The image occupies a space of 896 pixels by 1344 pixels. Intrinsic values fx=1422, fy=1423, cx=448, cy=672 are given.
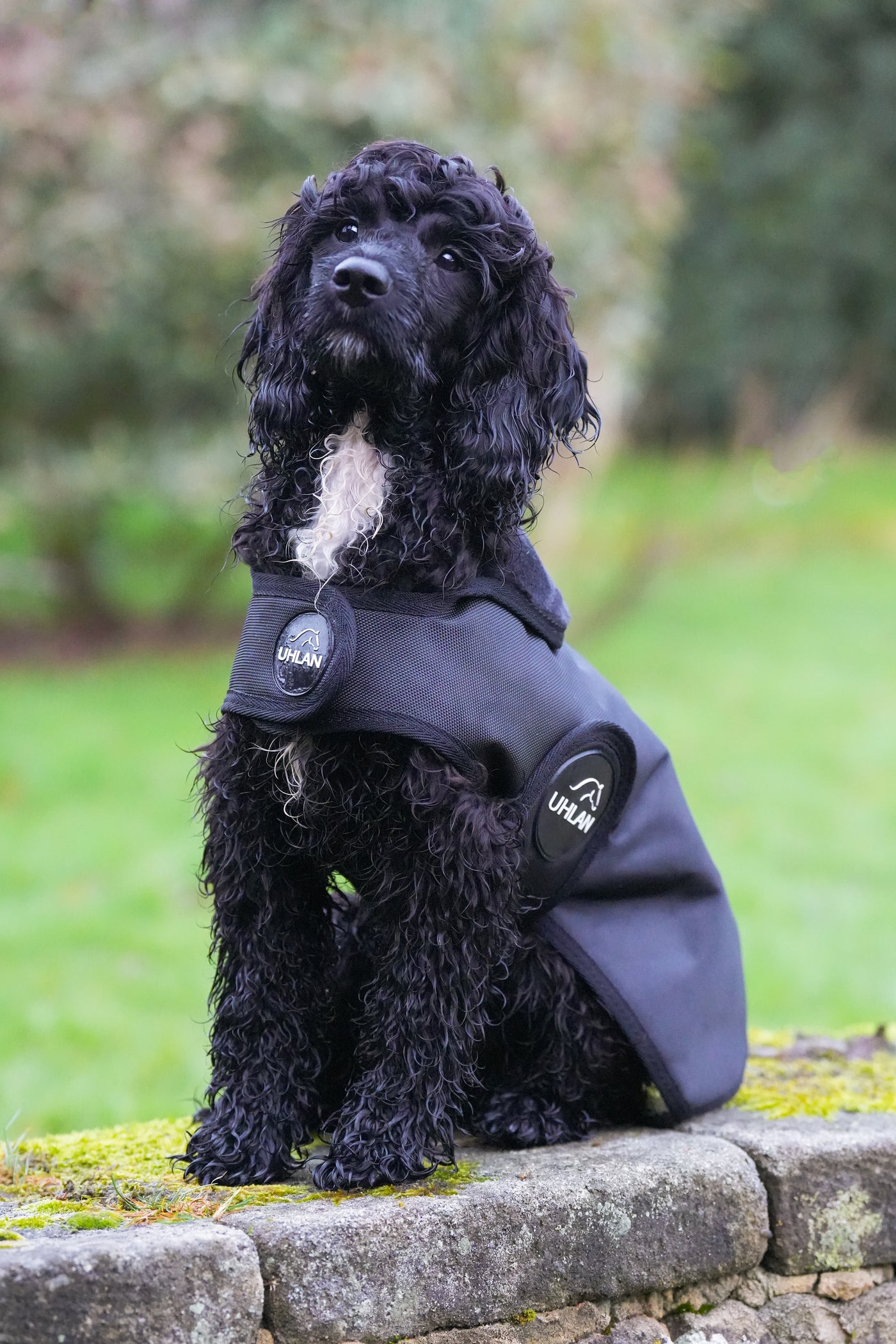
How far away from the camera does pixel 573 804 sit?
2.43 m

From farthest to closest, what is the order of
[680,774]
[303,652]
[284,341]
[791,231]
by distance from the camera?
[791,231]
[680,774]
[284,341]
[303,652]

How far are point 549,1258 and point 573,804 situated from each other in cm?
73

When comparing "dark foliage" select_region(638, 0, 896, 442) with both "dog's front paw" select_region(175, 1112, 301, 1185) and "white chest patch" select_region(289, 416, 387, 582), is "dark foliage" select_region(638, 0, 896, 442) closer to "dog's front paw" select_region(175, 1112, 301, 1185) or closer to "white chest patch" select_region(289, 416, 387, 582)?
"white chest patch" select_region(289, 416, 387, 582)

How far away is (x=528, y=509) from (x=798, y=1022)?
347cm

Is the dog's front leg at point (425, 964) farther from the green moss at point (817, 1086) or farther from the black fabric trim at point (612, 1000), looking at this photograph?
the green moss at point (817, 1086)

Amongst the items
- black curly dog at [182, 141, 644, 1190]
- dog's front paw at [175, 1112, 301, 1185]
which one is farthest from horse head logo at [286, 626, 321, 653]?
dog's front paw at [175, 1112, 301, 1185]

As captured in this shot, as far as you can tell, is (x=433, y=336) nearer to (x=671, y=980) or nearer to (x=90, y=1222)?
(x=671, y=980)

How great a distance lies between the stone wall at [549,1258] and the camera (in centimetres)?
193

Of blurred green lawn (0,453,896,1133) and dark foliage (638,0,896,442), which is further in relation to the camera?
dark foliage (638,0,896,442)

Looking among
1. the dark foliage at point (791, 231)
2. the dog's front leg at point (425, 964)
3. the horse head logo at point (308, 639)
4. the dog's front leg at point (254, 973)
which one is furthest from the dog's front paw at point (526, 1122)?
the dark foliage at point (791, 231)

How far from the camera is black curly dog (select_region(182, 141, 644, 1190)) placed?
Result: 2.18 m

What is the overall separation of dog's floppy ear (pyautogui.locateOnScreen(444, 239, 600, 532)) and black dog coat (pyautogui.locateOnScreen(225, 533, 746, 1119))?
160 mm

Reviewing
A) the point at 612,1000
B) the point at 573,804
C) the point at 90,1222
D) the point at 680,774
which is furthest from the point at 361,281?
the point at 680,774

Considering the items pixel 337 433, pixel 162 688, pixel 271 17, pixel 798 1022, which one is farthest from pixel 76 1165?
pixel 271 17
